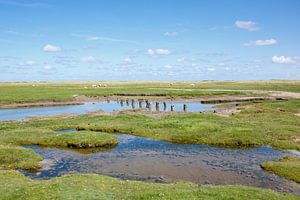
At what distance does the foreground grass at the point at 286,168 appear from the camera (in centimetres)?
2552

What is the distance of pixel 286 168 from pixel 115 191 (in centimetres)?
1510

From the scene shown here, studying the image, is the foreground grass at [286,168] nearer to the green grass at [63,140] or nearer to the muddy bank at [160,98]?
the green grass at [63,140]

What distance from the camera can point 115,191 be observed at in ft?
67.9

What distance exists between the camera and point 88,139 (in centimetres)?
3803

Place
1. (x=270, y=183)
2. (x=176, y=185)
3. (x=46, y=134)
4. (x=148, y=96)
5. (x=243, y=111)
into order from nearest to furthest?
1. (x=176, y=185)
2. (x=270, y=183)
3. (x=46, y=134)
4. (x=243, y=111)
5. (x=148, y=96)

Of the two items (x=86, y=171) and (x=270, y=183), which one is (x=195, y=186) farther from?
(x=86, y=171)

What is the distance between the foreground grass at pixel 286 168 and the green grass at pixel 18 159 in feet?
68.2

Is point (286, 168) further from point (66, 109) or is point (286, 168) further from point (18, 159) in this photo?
Answer: point (66, 109)

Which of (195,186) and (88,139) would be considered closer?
(195,186)

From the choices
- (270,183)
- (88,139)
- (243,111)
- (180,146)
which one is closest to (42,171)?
(88,139)

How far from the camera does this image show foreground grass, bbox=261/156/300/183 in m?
25.5

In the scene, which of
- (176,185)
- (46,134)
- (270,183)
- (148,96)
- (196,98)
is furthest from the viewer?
(148,96)

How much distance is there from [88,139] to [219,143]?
1551 cm

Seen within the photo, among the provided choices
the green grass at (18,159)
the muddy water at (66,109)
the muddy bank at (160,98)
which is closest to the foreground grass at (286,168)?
the green grass at (18,159)
